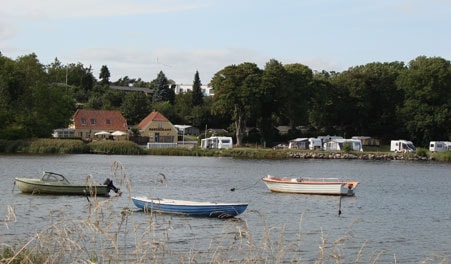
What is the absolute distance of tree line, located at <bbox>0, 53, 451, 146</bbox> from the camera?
93.3 m

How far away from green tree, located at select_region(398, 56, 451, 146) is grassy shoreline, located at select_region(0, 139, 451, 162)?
8.41 meters

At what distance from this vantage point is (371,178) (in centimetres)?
6400

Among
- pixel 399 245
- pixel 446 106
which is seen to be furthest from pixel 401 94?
pixel 399 245

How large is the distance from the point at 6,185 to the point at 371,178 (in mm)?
34797

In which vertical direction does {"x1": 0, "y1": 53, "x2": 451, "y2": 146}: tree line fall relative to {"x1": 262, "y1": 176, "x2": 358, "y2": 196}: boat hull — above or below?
above

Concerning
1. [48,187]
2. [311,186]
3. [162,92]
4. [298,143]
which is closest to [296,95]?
[298,143]

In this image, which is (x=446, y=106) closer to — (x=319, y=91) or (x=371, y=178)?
(x=319, y=91)

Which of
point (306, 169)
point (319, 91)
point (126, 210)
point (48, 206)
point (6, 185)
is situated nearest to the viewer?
point (126, 210)

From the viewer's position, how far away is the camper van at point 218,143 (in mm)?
100562

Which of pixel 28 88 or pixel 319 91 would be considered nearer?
pixel 28 88

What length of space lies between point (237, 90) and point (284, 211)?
67.4 m

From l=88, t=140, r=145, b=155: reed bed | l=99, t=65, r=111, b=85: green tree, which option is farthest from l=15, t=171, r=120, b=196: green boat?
l=99, t=65, r=111, b=85: green tree

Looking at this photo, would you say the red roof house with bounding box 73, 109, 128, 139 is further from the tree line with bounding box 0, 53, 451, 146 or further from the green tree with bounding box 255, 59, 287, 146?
the green tree with bounding box 255, 59, 287, 146

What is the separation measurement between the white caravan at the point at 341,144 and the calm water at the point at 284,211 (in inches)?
1156
